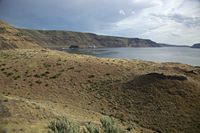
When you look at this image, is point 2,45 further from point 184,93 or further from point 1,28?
point 184,93

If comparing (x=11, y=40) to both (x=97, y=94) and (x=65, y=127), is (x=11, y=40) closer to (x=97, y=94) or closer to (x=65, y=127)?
(x=97, y=94)

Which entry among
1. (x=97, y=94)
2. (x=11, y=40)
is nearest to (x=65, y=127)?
(x=97, y=94)

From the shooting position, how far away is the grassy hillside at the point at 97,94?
90.5 feet

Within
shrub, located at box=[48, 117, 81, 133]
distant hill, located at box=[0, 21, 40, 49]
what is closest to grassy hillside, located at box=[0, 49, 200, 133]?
shrub, located at box=[48, 117, 81, 133]

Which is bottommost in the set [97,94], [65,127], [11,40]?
[97,94]

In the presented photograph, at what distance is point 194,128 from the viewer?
29.3 metres

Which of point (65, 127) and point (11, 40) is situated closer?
point (65, 127)

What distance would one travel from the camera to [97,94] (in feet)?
123

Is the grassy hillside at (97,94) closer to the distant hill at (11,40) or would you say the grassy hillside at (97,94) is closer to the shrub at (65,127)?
the shrub at (65,127)

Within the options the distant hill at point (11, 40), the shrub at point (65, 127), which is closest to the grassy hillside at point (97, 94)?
the shrub at point (65, 127)

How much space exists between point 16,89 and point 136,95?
49.8 feet

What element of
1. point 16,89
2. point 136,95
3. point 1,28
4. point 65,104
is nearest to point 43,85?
point 16,89

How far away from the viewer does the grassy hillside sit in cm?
2758

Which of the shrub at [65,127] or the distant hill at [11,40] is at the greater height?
the distant hill at [11,40]
